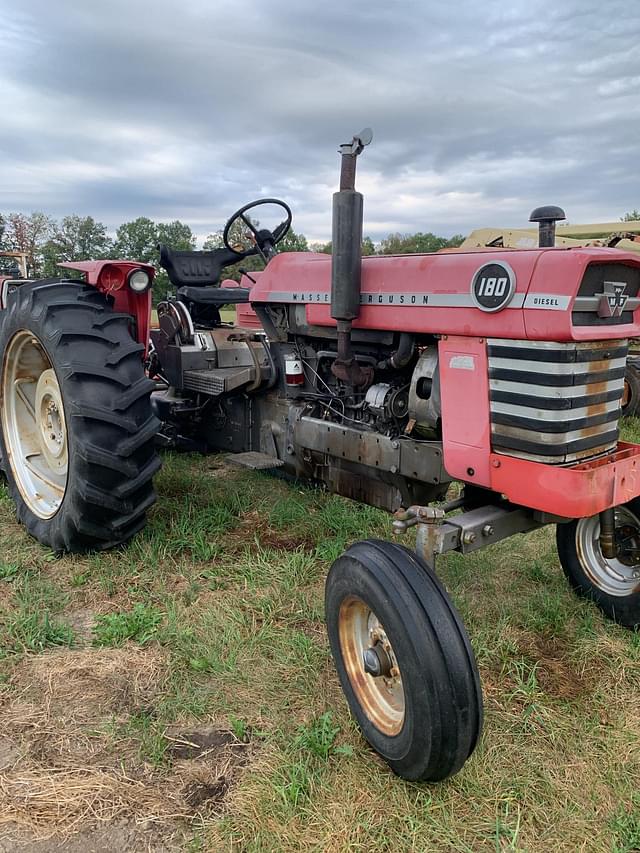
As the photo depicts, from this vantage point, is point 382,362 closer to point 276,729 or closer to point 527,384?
Answer: point 527,384

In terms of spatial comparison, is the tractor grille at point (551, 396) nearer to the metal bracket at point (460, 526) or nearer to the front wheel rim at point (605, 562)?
the metal bracket at point (460, 526)

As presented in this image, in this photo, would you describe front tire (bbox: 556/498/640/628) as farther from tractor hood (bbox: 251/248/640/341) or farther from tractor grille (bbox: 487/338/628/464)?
tractor hood (bbox: 251/248/640/341)

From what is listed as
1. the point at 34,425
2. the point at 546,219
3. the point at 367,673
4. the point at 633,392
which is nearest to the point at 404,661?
the point at 367,673

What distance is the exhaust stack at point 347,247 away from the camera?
2.36 meters

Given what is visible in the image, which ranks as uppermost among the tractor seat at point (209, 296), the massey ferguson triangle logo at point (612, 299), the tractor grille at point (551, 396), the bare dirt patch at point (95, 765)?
the tractor seat at point (209, 296)

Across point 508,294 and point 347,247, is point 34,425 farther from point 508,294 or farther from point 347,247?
point 508,294

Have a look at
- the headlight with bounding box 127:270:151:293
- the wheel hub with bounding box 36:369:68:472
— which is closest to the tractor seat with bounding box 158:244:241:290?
the headlight with bounding box 127:270:151:293

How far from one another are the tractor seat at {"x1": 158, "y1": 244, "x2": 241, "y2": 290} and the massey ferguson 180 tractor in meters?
0.07

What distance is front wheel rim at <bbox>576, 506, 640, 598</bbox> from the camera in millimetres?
2727

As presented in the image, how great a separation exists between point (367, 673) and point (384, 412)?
3.39 feet

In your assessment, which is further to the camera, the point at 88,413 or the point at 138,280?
the point at 138,280

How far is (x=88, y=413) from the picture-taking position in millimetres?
2930

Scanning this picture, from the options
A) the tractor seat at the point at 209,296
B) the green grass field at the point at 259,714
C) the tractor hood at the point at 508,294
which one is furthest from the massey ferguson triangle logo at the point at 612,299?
the tractor seat at the point at 209,296

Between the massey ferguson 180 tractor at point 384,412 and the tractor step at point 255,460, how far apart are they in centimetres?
2
